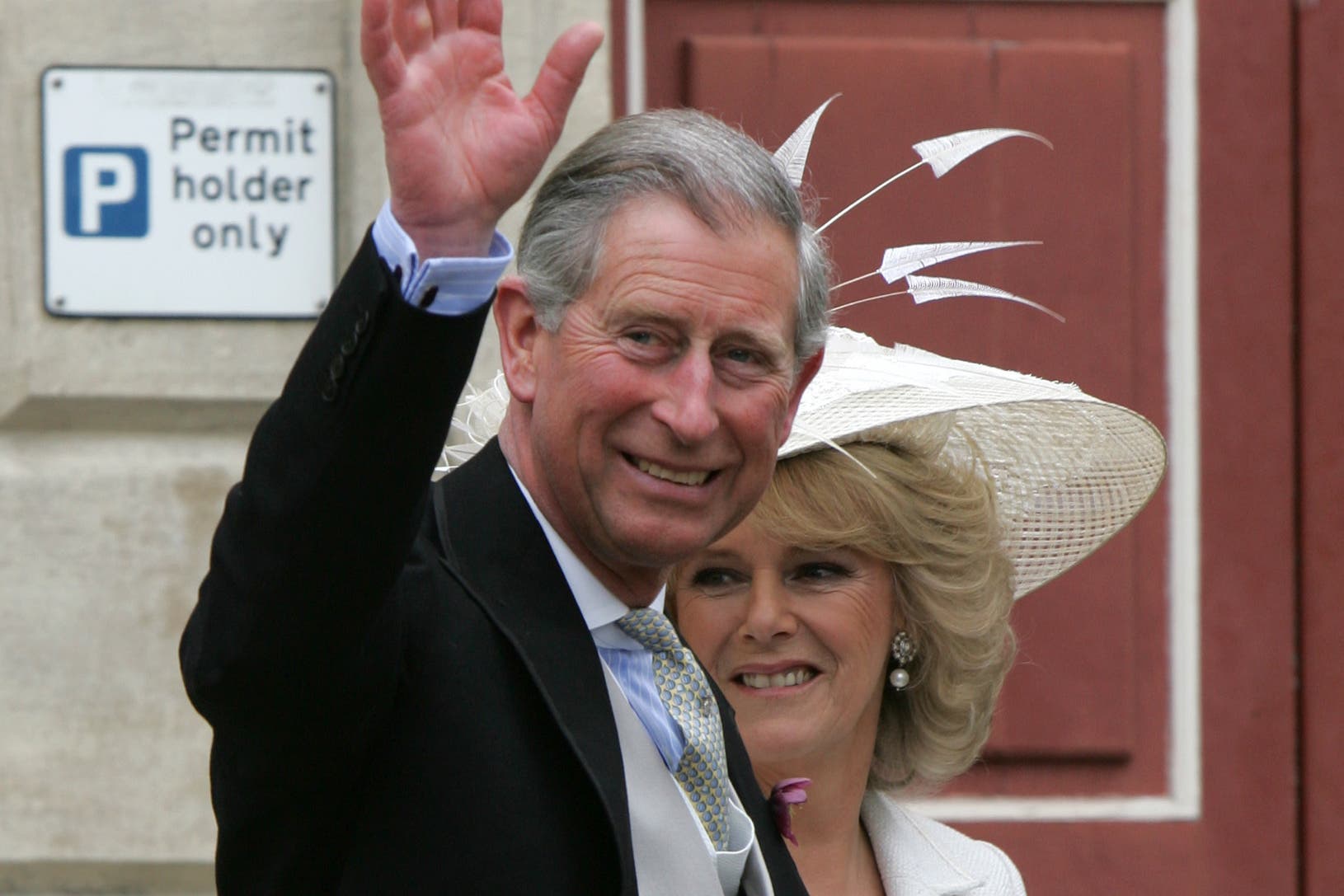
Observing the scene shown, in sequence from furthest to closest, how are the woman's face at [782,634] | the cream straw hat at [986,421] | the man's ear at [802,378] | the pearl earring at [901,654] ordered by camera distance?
the pearl earring at [901,654] < the woman's face at [782,634] < the cream straw hat at [986,421] < the man's ear at [802,378]

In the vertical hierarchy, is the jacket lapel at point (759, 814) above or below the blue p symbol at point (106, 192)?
below

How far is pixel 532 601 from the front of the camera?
1.50m

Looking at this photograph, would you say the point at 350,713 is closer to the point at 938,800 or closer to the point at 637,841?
the point at 637,841

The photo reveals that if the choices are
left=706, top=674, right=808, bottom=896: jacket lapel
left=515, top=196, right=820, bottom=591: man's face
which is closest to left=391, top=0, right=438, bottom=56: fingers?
left=515, top=196, right=820, bottom=591: man's face

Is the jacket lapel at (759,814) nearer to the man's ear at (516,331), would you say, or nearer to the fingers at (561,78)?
the man's ear at (516,331)

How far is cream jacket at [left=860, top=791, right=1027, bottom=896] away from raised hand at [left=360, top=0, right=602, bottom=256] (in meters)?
1.49

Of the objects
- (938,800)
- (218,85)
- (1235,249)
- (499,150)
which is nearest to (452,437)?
(218,85)

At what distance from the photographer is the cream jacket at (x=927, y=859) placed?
2.52 m

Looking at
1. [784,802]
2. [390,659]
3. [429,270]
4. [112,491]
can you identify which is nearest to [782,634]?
[784,802]

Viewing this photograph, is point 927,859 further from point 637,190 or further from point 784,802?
point 637,190

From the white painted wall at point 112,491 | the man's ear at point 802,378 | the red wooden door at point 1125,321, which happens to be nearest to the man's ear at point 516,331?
the man's ear at point 802,378

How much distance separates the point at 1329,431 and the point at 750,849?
188 cm

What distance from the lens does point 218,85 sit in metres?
2.85

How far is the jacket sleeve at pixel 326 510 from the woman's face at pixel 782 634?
121cm
